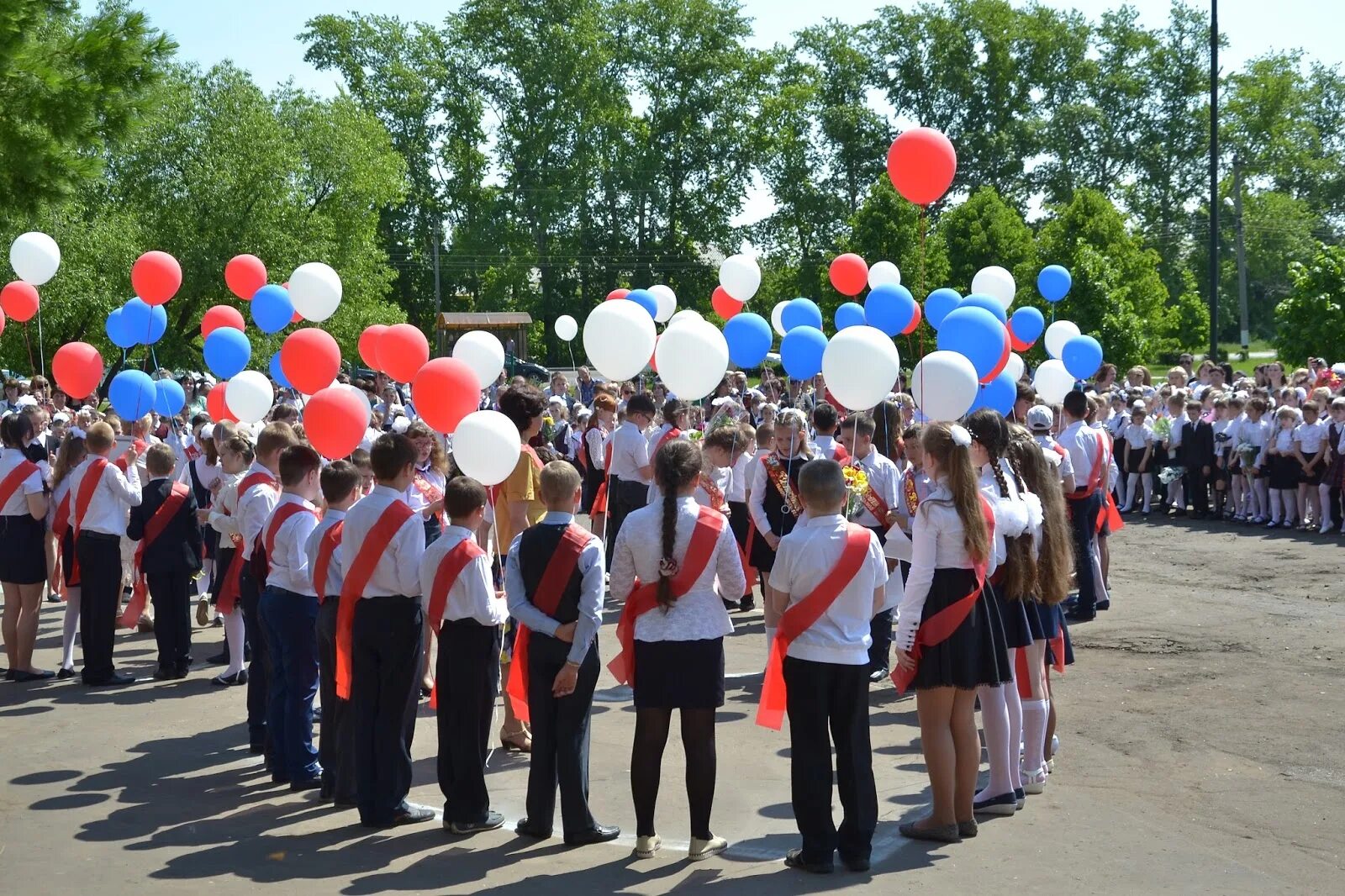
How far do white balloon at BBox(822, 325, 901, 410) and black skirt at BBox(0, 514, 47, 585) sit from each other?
19.3 ft

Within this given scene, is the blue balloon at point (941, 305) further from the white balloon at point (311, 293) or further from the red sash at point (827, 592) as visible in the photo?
the red sash at point (827, 592)

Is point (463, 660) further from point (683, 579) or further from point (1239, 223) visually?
point (1239, 223)

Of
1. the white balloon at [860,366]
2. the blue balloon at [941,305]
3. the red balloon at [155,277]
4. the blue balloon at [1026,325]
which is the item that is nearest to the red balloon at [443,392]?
the white balloon at [860,366]

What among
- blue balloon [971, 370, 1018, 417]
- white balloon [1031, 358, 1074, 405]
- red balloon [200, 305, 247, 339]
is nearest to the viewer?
blue balloon [971, 370, 1018, 417]

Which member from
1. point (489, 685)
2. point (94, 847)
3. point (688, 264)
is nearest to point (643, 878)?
point (489, 685)

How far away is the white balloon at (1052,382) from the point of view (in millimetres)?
12875

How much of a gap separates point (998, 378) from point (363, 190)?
32.0 m

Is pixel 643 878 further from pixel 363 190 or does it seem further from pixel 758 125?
pixel 758 125

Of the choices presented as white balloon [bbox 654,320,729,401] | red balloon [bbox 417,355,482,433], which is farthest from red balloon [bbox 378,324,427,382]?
white balloon [bbox 654,320,729,401]

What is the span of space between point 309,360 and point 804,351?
387 centimetres

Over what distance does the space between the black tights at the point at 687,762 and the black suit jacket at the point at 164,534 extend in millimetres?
5027

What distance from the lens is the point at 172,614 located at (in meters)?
9.67

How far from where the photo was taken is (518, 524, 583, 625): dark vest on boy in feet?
19.6

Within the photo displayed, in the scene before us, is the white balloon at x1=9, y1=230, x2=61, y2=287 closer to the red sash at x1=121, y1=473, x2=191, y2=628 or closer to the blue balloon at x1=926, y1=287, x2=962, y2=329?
the red sash at x1=121, y1=473, x2=191, y2=628
